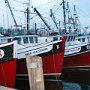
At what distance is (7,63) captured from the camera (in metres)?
14.8

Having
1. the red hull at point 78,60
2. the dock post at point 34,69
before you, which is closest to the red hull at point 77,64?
the red hull at point 78,60

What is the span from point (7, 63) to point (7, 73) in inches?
17.7

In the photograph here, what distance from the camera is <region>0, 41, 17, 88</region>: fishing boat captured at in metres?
14.6

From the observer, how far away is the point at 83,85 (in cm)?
1645

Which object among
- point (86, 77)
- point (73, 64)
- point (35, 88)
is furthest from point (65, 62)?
point (35, 88)

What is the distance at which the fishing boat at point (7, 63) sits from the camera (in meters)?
14.6

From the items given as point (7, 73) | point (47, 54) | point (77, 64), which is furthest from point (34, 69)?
point (77, 64)

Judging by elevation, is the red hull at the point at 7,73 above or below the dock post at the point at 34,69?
below

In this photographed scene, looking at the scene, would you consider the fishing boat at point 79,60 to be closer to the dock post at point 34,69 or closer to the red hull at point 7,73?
the red hull at point 7,73

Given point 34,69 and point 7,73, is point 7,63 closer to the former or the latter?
point 7,73

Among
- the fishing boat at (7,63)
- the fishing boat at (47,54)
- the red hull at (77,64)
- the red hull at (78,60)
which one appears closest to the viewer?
the fishing boat at (7,63)

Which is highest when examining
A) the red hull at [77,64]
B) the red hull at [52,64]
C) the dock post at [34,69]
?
the dock post at [34,69]

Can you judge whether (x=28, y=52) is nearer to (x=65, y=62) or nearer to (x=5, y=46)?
(x=5, y=46)

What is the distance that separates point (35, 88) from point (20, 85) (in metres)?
7.16
